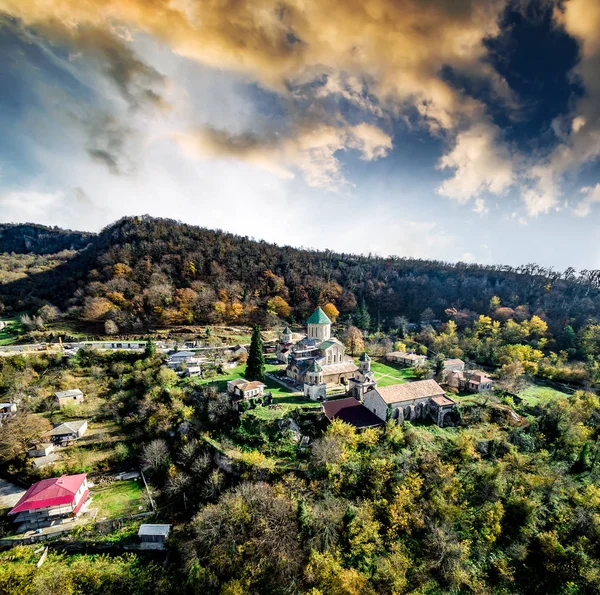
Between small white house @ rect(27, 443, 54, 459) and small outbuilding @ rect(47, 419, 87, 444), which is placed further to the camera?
small outbuilding @ rect(47, 419, 87, 444)

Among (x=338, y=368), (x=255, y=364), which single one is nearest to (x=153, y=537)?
(x=255, y=364)

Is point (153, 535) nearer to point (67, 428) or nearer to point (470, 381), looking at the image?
point (67, 428)

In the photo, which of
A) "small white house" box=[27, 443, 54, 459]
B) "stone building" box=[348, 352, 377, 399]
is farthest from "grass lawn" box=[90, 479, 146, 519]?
"stone building" box=[348, 352, 377, 399]

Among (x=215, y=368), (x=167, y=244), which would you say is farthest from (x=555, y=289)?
(x=167, y=244)

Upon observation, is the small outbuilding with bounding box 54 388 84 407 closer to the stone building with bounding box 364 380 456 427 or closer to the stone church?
the stone church

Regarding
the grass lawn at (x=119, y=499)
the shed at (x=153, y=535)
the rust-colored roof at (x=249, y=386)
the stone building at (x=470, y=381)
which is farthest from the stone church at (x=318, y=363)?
the grass lawn at (x=119, y=499)

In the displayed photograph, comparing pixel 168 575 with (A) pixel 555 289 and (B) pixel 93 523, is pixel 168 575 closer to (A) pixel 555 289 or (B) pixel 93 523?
(B) pixel 93 523
